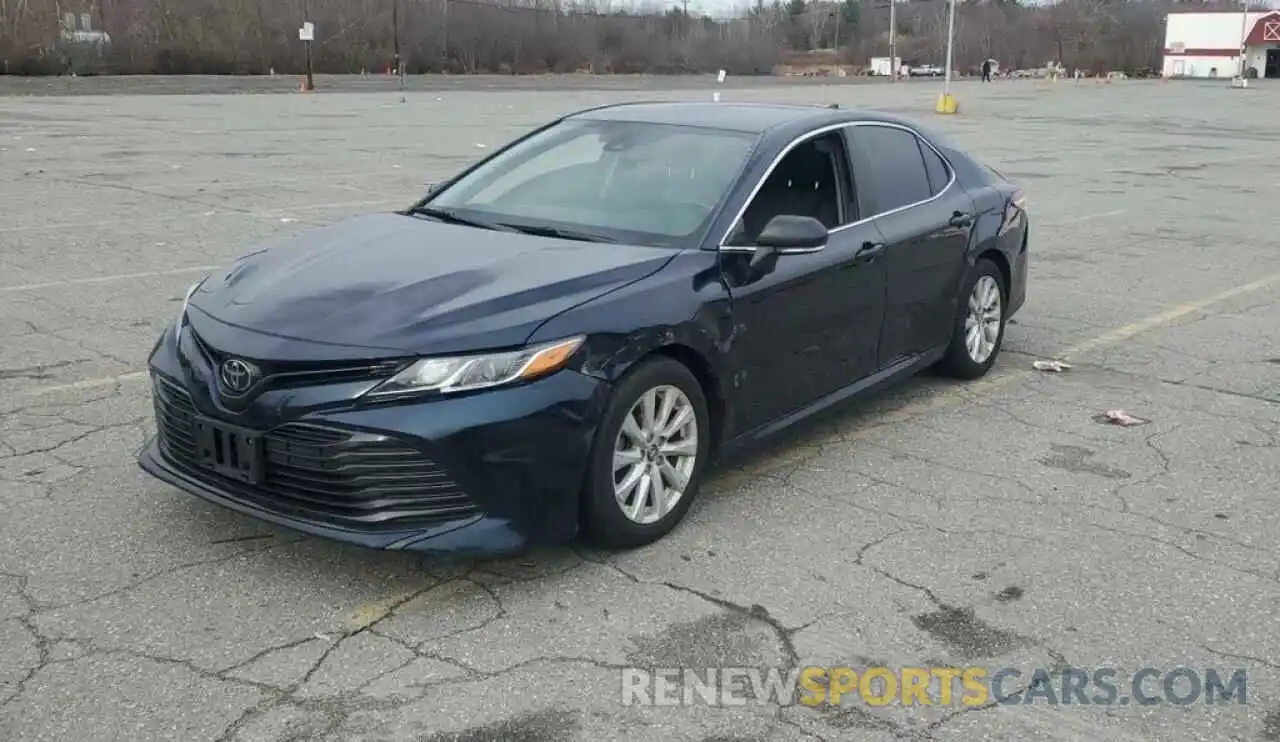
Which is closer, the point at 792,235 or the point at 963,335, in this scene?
the point at 792,235

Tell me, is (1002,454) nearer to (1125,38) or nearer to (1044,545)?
(1044,545)

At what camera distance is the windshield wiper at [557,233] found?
4676 millimetres

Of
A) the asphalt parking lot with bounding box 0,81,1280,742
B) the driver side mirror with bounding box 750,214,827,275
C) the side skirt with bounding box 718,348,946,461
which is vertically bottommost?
the asphalt parking lot with bounding box 0,81,1280,742

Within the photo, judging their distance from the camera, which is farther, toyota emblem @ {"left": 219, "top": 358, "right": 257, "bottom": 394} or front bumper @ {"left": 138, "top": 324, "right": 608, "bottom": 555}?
toyota emblem @ {"left": 219, "top": 358, "right": 257, "bottom": 394}

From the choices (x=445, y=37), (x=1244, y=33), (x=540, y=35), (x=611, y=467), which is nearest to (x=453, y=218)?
(x=611, y=467)

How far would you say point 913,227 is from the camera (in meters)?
5.74

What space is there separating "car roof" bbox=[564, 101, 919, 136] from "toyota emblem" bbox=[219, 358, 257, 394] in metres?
2.42

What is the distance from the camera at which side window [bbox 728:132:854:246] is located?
4891 millimetres

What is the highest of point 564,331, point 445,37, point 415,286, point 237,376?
point 445,37

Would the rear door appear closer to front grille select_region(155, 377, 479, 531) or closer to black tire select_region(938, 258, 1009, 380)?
black tire select_region(938, 258, 1009, 380)

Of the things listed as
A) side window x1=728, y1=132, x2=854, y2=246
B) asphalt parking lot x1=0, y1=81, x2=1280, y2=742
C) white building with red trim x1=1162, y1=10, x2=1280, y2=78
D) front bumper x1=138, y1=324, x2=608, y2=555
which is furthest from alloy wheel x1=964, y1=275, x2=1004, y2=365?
white building with red trim x1=1162, y1=10, x2=1280, y2=78

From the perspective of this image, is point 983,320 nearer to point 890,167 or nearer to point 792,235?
point 890,167

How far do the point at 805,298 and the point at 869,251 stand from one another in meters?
0.60

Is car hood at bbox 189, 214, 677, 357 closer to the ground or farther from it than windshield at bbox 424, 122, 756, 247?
closer to the ground
